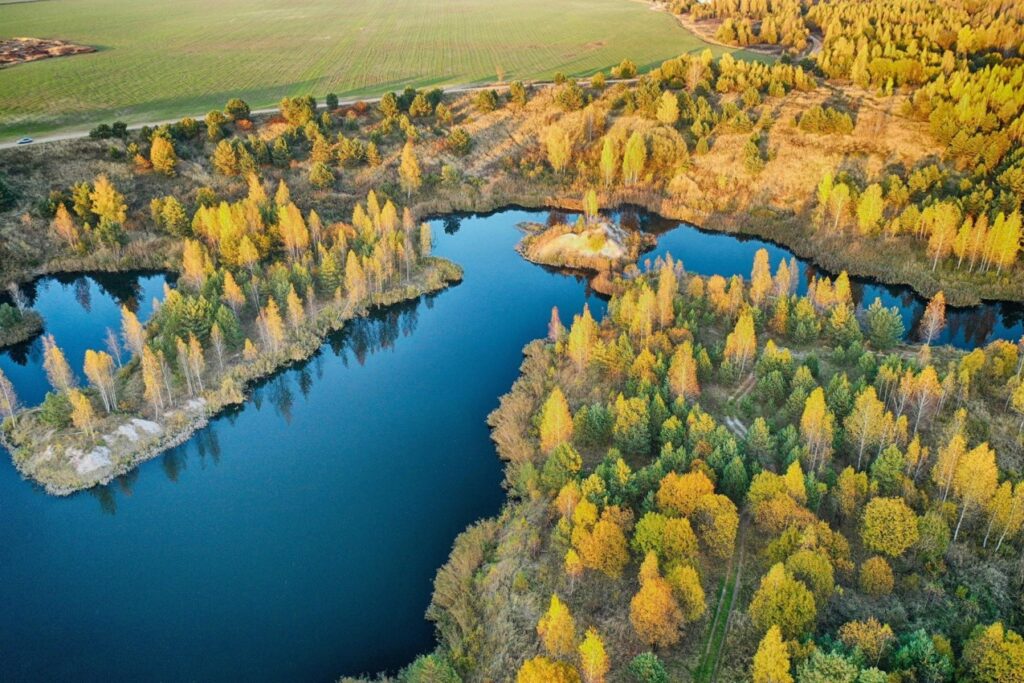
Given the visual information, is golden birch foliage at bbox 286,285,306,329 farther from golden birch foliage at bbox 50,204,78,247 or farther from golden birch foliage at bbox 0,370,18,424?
golden birch foliage at bbox 50,204,78,247

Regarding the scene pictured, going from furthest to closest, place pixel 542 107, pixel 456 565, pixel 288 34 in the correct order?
pixel 288 34, pixel 542 107, pixel 456 565

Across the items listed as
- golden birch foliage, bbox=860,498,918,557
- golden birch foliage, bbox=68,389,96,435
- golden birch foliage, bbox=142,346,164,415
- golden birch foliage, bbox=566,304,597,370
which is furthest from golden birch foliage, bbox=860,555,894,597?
golden birch foliage, bbox=68,389,96,435

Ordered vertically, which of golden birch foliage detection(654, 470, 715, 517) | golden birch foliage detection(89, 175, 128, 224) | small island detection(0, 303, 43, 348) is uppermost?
golden birch foliage detection(89, 175, 128, 224)

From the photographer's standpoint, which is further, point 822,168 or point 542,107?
point 542,107

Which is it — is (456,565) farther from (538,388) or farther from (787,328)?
(787,328)

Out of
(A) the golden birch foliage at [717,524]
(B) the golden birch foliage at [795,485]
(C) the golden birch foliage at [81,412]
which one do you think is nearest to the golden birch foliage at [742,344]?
(B) the golden birch foliage at [795,485]

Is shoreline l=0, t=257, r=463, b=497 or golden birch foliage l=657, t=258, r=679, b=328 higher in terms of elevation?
golden birch foliage l=657, t=258, r=679, b=328

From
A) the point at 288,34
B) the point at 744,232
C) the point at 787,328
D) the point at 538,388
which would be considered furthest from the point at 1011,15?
the point at 288,34
